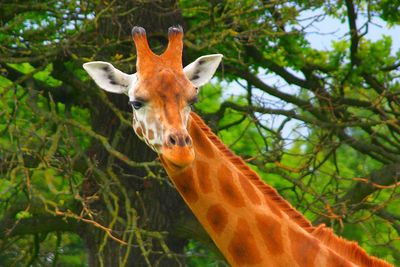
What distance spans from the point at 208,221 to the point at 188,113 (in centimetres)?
74

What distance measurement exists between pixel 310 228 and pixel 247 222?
0.44 meters

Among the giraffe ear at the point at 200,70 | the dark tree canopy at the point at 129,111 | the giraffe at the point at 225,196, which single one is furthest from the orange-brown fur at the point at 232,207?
the dark tree canopy at the point at 129,111

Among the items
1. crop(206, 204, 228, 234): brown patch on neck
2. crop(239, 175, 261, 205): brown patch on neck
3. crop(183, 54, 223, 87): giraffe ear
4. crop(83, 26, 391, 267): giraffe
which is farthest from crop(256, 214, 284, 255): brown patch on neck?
crop(183, 54, 223, 87): giraffe ear

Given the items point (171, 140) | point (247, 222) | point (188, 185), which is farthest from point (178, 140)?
point (247, 222)

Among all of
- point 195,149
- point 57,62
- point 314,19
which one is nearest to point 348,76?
point 314,19

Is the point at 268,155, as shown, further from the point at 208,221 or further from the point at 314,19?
the point at 208,221

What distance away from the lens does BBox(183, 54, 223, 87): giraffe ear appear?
22.7 feet

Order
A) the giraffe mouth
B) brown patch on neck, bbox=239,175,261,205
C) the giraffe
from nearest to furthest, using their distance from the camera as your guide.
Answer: the giraffe mouth
the giraffe
brown patch on neck, bbox=239,175,261,205

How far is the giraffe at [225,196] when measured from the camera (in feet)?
20.9

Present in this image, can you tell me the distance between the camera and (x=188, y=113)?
6.38 meters

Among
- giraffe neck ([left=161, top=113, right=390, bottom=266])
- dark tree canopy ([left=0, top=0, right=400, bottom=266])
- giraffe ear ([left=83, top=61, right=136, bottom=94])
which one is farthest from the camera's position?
dark tree canopy ([left=0, top=0, right=400, bottom=266])

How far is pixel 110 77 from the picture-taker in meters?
6.85

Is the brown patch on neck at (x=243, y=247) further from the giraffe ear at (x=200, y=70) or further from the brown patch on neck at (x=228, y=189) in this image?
the giraffe ear at (x=200, y=70)

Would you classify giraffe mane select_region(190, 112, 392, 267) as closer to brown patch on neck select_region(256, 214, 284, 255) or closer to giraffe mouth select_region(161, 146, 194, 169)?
brown patch on neck select_region(256, 214, 284, 255)
